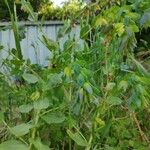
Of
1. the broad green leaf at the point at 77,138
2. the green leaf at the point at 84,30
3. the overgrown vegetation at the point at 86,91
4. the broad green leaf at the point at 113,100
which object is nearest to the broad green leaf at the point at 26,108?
the overgrown vegetation at the point at 86,91

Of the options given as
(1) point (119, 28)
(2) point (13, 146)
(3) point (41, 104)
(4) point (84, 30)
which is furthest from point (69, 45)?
(2) point (13, 146)

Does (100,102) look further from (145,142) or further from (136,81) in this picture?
(145,142)

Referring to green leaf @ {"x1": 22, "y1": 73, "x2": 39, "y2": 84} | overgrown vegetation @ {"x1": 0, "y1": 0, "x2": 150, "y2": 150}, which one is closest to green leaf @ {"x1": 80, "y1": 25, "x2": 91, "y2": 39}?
overgrown vegetation @ {"x1": 0, "y1": 0, "x2": 150, "y2": 150}

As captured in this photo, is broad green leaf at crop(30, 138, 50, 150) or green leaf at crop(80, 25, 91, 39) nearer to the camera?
broad green leaf at crop(30, 138, 50, 150)

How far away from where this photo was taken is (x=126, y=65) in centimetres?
170

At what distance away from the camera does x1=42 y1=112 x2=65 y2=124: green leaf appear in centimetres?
147

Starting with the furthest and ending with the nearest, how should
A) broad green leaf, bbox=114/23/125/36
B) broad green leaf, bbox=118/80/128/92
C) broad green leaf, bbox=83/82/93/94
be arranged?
1. broad green leaf, bbox=114/23/125/36
2. broad green leaf, bbox=118/80/128/92
3. broad green leaf, bbox=83/82/93/94

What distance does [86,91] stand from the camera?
1.39 m

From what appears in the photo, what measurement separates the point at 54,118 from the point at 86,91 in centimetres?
15

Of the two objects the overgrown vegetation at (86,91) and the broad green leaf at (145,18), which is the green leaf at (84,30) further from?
the broad green leaf at (145,18)

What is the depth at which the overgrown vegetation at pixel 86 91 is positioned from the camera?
1.46 metres

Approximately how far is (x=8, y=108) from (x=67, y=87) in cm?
45

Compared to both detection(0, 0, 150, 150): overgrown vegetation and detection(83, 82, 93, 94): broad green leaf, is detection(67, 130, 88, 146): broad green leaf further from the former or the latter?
detection(83, 82, 93, 94): broad green leaf

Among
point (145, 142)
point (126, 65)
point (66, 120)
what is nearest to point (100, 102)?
point (66, 120)
